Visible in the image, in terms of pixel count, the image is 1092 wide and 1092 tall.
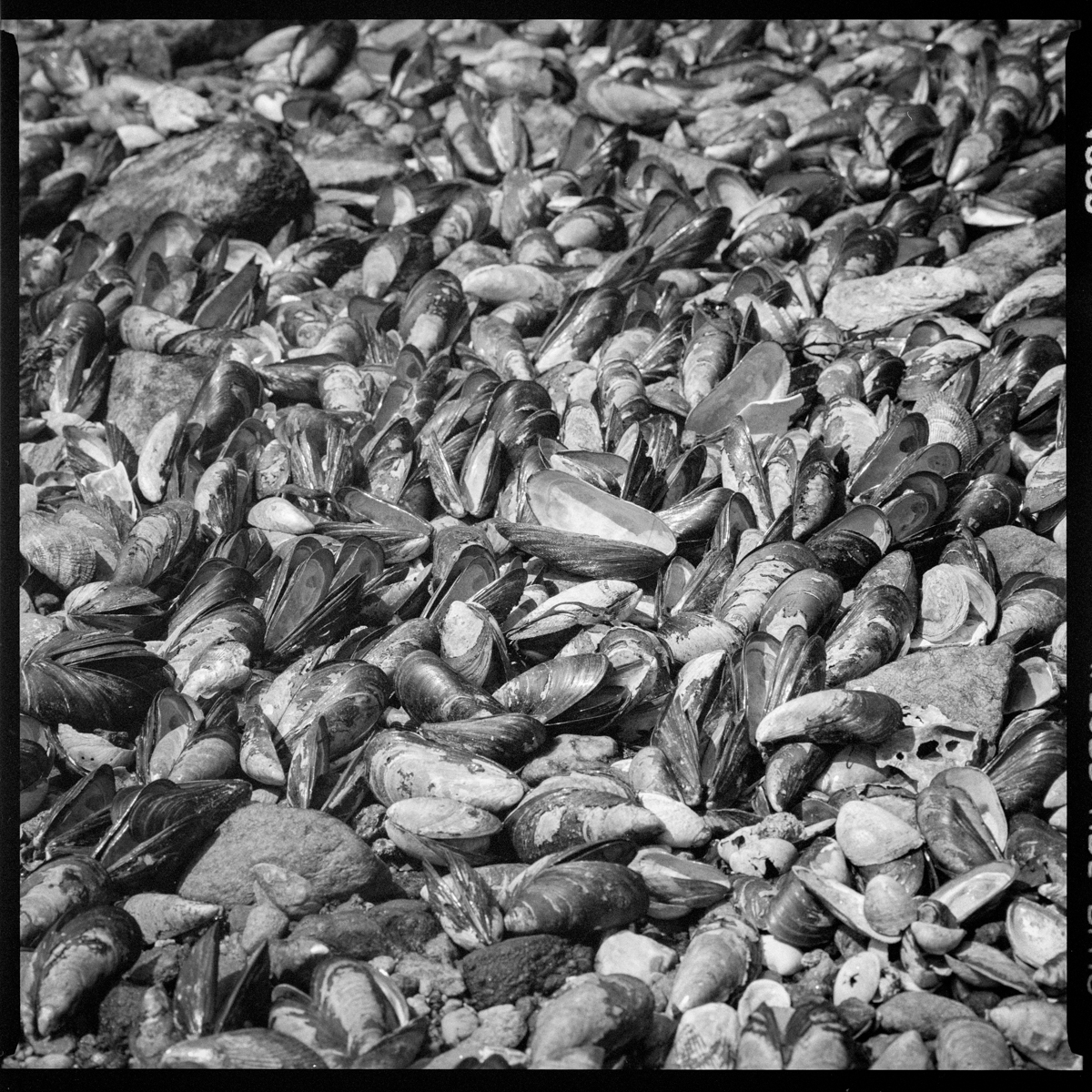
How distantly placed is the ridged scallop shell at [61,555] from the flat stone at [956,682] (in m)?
2.30

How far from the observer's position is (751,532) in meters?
3.28

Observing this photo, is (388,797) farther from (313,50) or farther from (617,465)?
(313,50)

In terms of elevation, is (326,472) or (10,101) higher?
(10,101)

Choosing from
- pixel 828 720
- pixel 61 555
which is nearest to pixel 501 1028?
pixel 828 720

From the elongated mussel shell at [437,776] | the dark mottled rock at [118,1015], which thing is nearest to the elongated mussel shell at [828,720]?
the elongated mussel shell at [437,776]

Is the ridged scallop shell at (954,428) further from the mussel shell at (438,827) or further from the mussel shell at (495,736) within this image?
the mussel shell at (438,827)

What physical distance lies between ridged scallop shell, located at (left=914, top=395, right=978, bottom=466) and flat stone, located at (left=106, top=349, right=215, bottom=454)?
2.63 metres

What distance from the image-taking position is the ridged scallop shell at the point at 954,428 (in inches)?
140

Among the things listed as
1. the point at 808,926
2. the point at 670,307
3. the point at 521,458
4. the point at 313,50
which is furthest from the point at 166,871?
the point at 313,50

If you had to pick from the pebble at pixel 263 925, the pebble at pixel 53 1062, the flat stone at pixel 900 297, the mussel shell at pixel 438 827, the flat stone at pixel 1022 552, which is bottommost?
the pebble at pixel 53 1062

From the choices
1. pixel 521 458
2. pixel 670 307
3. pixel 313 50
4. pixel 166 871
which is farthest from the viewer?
pixel 313 50

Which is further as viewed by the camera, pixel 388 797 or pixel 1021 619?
pixel 1021 619

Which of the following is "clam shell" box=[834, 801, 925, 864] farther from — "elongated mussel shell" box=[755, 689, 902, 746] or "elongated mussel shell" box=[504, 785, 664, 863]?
"elongated mussel shell" box=[504, 785, 664, 863]
